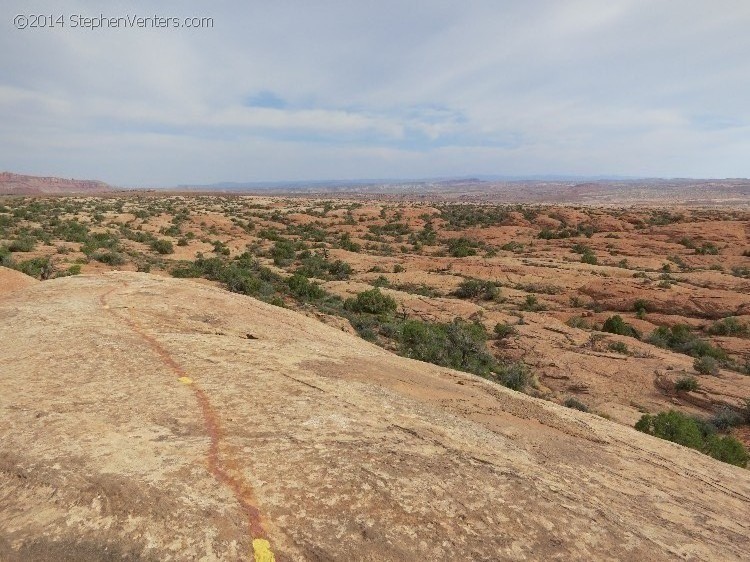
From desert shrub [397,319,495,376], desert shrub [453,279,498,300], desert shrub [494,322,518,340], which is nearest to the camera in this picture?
desert shrub [397,319,495,376]

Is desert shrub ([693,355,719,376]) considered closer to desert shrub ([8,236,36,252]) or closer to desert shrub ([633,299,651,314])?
desert shrub ([633,299,651,314])

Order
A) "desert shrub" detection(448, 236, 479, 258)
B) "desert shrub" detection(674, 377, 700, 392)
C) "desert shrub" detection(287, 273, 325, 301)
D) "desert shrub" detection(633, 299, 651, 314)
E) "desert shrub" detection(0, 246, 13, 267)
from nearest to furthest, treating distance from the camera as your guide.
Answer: "desert shrub" detection(674, 377, 700, 392)
"desert shrub" detection(0, 246, 13, 267)
"desert shrub" detection(287, 273, 325, 301)
"desert shrub" detection(633, 299, 651, 314)
"desert shrub" detection(448, 236, 479, 258)

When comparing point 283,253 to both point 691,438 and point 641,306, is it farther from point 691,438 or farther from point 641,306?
point 691,438

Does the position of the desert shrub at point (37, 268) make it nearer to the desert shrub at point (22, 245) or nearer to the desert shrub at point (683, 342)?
the desert shrub at point (22, 245)

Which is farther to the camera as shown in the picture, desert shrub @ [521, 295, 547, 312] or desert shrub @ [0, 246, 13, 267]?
desert shrub @ [521, 295, 547, 312]

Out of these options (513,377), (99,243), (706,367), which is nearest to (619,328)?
(706,367)

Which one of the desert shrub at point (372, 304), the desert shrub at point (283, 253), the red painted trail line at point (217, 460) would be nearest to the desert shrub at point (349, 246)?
the desert shrub at point (283, 253)

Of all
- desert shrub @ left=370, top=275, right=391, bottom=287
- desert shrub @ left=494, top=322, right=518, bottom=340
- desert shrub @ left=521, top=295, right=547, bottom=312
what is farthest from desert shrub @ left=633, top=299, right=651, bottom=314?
desert shrub @ left=370, top=275, right=391, bottom=287
